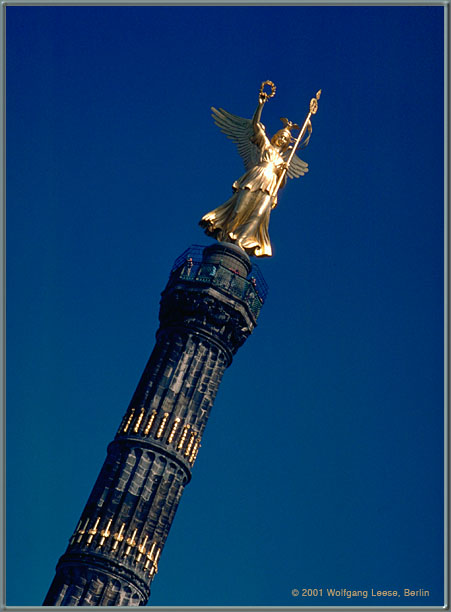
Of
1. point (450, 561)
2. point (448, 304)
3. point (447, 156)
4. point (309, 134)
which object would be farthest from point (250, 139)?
point (450, 561)

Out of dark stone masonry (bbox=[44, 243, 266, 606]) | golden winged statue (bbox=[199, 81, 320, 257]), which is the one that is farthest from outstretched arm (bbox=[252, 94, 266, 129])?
dark stone masonry (bbox=[44, 243, 266, 606])

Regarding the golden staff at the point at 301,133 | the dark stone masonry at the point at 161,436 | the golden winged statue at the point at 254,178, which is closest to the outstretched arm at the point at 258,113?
the golden winged statue at the point at 254,178

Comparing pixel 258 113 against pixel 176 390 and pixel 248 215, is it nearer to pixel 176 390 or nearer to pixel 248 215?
pixel 248 215

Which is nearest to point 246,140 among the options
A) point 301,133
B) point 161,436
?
point 301,133

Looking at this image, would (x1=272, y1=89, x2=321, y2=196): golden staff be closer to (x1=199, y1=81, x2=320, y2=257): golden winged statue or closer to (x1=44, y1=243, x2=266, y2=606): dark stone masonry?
(x1=199, y1=81, x2=320, y2=257): golden winged statue

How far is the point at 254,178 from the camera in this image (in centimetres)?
5097

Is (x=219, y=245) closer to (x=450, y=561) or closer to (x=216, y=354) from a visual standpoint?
(x=216, y=354)

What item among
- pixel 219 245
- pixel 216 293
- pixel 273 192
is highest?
pixel 273 192

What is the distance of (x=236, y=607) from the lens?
90.0 ft

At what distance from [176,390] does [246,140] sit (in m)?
16.6

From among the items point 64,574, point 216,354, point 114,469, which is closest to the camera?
point 64,574

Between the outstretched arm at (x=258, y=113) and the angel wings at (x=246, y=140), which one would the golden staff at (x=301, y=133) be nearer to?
the angel wings at (x=246, y=140)

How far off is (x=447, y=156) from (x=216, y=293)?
47.1 ft

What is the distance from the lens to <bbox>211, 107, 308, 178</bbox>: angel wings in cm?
5272
